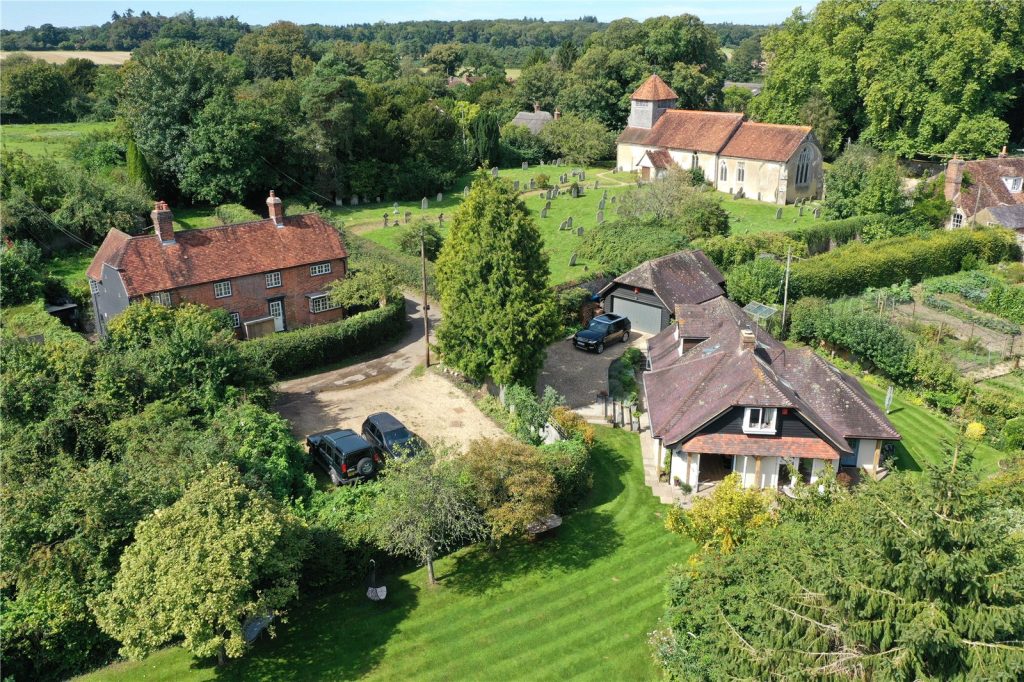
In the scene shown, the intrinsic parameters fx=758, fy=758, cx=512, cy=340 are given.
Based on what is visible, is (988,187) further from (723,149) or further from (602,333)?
(602,333)

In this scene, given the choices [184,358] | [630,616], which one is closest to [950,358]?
[630,616]

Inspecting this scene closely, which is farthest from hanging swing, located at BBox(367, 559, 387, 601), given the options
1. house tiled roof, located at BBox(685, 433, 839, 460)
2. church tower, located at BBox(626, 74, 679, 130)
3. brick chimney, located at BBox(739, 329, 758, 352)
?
church tower, located at BBox(626, 74, 679, 130)

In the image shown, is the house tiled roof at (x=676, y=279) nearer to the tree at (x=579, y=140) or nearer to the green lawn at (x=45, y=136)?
the tree at (x=579, y=140)

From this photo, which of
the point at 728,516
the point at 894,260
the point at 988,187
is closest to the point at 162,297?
the point at 728,516

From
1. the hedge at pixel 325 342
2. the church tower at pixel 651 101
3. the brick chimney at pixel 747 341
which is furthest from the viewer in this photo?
the church tower at pixel 651 101

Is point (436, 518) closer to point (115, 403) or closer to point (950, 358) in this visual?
point (115, 403)

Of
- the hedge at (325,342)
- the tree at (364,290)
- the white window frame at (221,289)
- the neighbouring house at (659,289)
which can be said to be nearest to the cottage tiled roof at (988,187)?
the neighbouring house at (659,289)
